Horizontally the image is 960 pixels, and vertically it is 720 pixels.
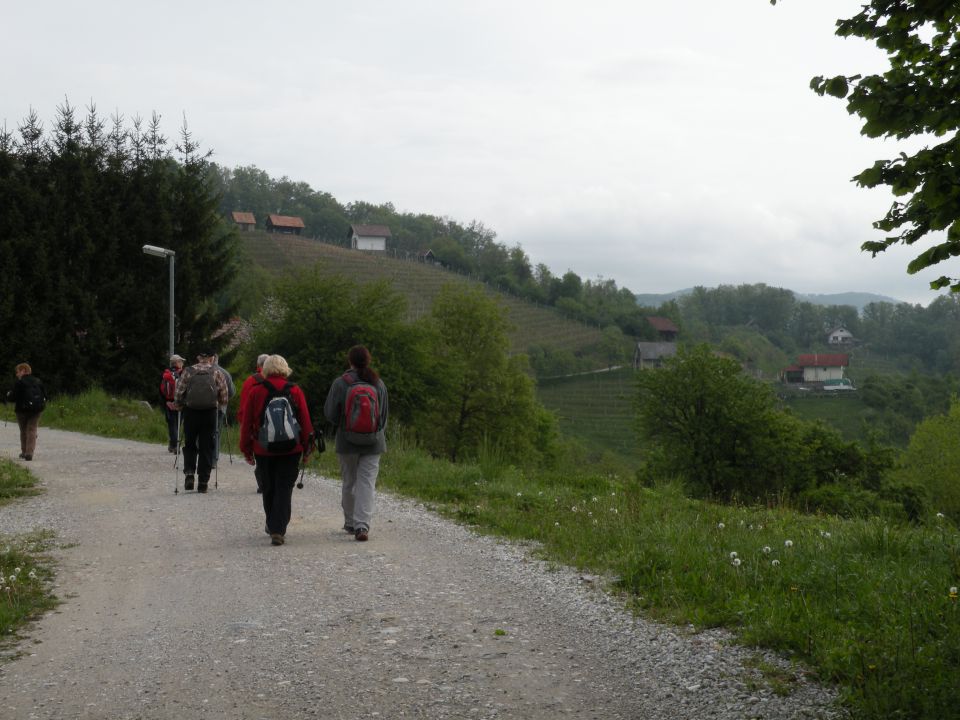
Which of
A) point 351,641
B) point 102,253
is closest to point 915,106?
point 351,641

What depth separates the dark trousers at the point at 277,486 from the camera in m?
9.60

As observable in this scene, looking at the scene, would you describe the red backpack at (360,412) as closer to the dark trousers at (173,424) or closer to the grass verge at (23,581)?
Answer: the grass verge at (23,581)

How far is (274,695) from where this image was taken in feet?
17.0

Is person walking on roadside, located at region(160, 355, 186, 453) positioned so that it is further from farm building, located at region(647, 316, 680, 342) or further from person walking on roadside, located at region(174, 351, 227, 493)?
farm building, located at region(647, 316, 680, 342)

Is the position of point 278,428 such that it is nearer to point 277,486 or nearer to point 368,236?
point 277,486

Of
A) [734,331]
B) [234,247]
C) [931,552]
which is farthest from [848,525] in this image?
[734,331]

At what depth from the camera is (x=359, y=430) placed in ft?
32.0

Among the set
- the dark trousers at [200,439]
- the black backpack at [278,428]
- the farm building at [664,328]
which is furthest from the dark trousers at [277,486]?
the farm building at [664,328]

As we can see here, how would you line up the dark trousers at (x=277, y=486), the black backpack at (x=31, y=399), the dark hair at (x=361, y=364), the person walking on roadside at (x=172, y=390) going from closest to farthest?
1. the dark trousers at (x=277, y=486)
2. the dark hair at (x=361, y=364)
3. the person walking on roadside at (x=172, y=390)
4. the black backpack at (x=31, y=399)

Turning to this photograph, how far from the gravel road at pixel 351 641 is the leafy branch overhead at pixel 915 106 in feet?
8.13

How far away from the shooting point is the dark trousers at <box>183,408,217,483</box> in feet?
43.9

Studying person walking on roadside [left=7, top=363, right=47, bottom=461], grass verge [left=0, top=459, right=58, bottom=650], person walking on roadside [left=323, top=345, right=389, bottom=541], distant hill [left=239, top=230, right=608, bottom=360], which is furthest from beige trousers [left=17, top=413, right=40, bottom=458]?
distant hill [left=239, top=230, right=608, bottom=360]

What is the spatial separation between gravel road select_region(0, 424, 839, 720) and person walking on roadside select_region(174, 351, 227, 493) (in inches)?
127

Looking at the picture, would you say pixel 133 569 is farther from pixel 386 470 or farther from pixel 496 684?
pixel 386 470
